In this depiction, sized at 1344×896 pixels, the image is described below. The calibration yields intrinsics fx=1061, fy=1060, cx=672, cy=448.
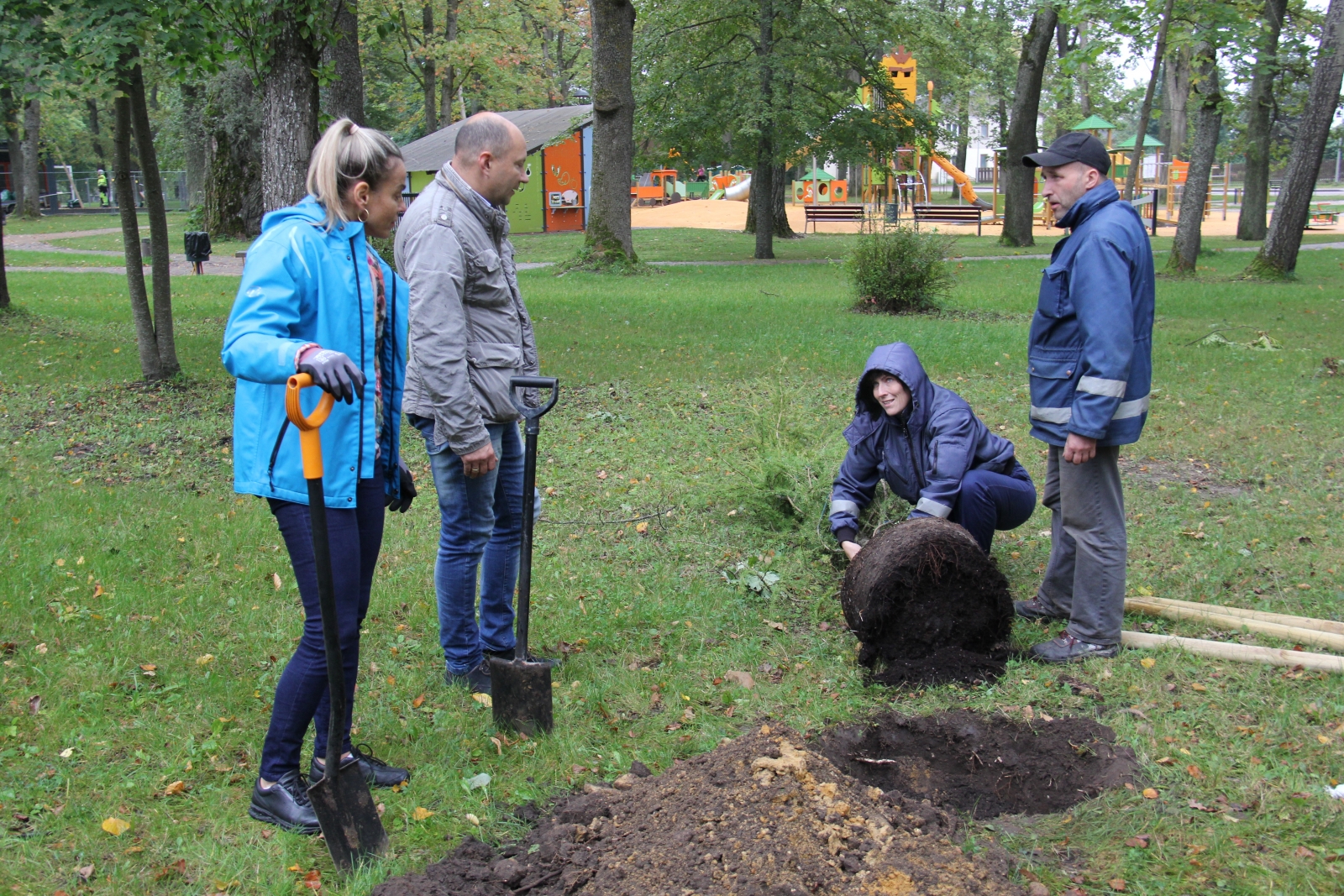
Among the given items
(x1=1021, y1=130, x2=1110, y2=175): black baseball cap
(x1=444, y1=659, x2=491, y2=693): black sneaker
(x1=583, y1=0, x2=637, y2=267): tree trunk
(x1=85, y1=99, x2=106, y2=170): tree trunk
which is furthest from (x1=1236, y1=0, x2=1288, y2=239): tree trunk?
(x1=85, y1=99, x2=106, y2=170): tree trunk

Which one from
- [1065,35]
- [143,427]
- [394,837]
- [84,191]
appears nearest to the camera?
[394,837]

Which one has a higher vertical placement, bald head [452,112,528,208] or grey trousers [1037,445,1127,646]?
bald head [452,112,528,208]

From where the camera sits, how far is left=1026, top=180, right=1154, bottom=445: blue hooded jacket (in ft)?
13.0

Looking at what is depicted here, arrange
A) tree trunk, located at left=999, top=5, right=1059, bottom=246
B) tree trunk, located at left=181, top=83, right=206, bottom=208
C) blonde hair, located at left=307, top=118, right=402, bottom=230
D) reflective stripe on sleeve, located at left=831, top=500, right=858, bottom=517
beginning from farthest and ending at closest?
tree trunk, located at left=181, top=83, right=206, bottom=208 → tree trunk, located at left=999, top=5, right=1059, bottom=246 → reflective stripe on sleeve, located at left=831, top=500, right=858, bottom=517 → blonde hair, located at left=307, top=118, right=402, bottom=230

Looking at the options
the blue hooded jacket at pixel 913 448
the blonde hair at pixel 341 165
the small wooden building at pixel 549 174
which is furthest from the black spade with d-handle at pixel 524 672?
the small wooden building at pixel 549 174

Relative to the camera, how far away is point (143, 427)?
7996 mm

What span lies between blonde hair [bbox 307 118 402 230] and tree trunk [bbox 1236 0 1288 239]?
1701 cm

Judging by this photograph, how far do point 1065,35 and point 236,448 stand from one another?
45.8 metres

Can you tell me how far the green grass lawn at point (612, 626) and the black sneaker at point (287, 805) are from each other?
0.05 meters

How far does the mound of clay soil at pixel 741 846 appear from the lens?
2535mm

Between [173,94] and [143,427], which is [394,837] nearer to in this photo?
[143,427]

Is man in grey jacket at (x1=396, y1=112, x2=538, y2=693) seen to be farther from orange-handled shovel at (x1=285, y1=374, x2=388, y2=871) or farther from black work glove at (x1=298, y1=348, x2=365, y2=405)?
black work glove at (x1=298, y1=348, x2=365, y2=405)

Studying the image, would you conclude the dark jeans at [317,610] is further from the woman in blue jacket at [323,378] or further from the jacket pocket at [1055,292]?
the jacket pocket at [1055,292]

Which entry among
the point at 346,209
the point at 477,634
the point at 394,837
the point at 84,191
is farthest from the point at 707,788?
the point at 84,191
